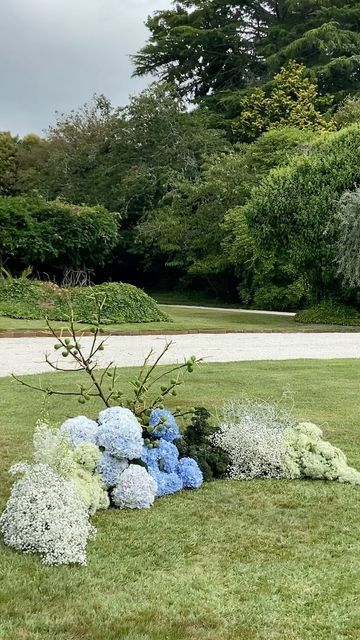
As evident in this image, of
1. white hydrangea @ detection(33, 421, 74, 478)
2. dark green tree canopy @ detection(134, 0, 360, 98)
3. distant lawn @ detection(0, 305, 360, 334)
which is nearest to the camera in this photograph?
white hydrangea @ detection(33, 421, 74, 478)

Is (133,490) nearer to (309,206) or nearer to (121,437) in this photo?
(121,437)

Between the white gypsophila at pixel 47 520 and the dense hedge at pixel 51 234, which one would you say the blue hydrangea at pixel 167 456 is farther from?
the dense hedge at pixel 51 234

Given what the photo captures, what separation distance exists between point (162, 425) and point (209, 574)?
3.91 feet

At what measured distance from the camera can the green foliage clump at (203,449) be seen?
4242 mm

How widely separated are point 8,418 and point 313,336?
1065 centimetres

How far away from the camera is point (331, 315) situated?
1972cm

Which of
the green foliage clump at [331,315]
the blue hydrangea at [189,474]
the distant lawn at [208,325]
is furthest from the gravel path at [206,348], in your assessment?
the blue hydrangea at [189,474]

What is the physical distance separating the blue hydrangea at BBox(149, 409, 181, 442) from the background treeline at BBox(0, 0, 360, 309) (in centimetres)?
1446

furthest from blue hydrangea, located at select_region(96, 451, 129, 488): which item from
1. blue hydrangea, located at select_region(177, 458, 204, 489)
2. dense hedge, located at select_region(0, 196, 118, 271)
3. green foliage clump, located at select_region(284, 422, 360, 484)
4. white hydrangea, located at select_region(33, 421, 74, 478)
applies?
dense hedge, located at select_region(0, 196, 118, 271)

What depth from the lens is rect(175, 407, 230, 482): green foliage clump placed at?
424 cm

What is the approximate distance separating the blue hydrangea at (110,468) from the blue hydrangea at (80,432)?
0.48 ft

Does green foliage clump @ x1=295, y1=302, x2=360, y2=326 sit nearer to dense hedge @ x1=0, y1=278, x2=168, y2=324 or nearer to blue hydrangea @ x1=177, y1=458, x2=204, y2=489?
dense hedge @ x1=0, y1=278, x2=168, y2=324

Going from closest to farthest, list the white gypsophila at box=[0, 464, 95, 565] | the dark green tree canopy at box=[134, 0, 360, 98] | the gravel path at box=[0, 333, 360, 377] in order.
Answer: the white gypsophila at box=[0, 464, 95, 565] < the gravel path at box=[0, 333, 360, 377] < the dark green tree canopy at box=[134, 0, 360, 98]

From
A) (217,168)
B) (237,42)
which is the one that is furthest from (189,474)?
(237,42)
